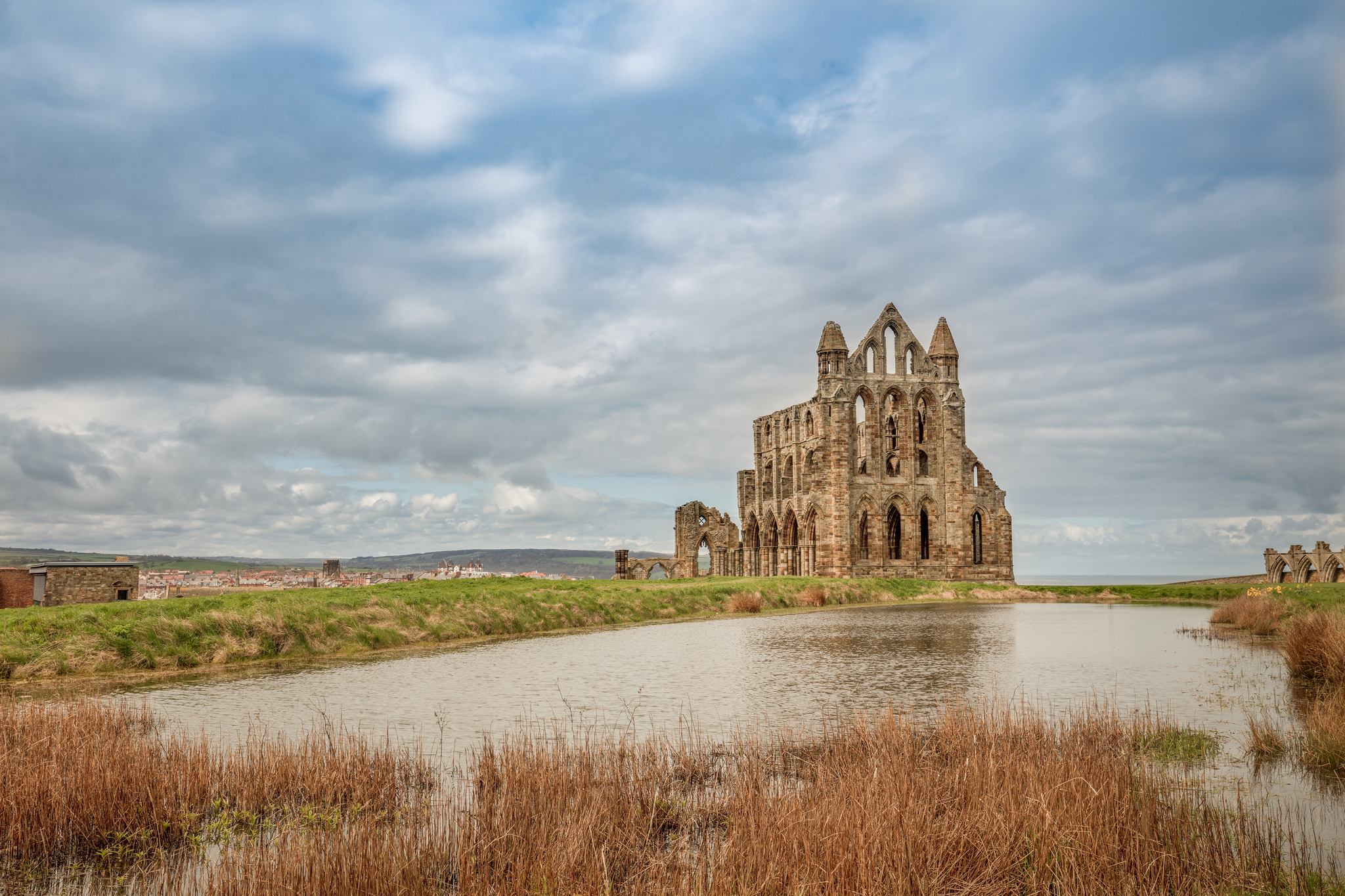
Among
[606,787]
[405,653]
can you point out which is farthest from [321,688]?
[606,787]

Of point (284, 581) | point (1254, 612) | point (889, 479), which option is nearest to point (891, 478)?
point (889, 479)

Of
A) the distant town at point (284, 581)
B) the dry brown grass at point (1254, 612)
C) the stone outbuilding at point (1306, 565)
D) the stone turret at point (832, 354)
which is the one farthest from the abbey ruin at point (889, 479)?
the dry brown grass at point (1254, 612)

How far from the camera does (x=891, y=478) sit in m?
69.6

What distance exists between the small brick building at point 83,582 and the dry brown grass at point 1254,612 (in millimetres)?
41488

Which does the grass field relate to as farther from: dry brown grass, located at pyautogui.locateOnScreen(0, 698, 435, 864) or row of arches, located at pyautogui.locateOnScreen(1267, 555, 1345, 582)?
dry brown grass, located at pyautogui.locateOnScreen(0, 698, 435, 864)

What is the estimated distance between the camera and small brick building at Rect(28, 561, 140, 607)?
3547 cm

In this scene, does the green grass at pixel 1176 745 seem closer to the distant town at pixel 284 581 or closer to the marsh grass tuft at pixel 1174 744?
the marsh grass tuft at pixel 1174 744

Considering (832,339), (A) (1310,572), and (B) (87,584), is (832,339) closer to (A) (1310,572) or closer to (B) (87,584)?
(A) (1310,572)

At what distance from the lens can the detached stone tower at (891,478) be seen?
66438mm

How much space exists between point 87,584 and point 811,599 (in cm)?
3334

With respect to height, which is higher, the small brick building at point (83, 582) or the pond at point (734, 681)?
the small brick building at point (83, 582)

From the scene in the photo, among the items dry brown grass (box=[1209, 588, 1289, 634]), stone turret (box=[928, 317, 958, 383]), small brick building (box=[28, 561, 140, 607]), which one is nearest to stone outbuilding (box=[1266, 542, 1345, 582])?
dry brown grass (box=[1209, 588, 1289, 634])

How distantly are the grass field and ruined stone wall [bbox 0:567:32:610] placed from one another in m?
14.2

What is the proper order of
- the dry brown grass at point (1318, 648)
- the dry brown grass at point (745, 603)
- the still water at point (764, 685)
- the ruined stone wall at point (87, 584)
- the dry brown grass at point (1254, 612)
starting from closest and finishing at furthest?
the still water at point (764, 685) → the dry brown grass at point (1318, 648) → the dry brown grass at point (1254, 612) → the ruined stone wall at point (87, 584) → the dry brown grass at point (745, 603)
